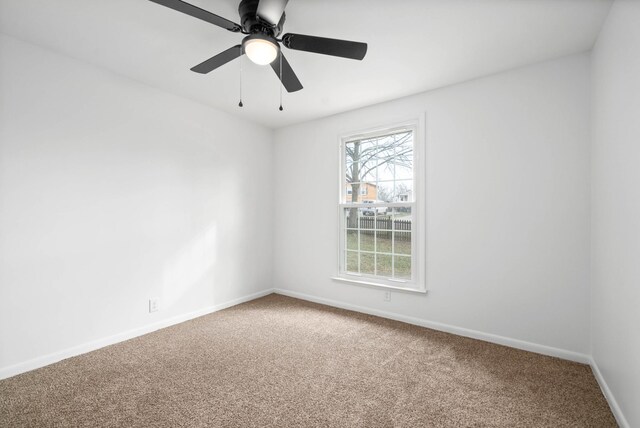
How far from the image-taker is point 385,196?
11.8 ft

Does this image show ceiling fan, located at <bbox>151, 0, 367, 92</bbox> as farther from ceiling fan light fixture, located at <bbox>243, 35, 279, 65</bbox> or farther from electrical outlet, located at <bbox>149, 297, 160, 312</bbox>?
electrical outlet, located at <bbox>149, 297, 160, 312</bbox>

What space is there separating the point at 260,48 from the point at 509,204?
2.46 meters

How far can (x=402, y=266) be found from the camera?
345cm

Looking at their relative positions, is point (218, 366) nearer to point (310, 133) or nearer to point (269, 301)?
point (269, 301)

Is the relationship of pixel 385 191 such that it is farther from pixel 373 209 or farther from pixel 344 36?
pixel 344 36

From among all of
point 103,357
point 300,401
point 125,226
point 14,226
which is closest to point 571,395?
point 300,401

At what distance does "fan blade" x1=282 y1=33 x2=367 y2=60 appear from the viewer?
1.75 m

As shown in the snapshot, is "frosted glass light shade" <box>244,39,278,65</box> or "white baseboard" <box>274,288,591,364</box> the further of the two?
"white baseboard" <box>274,288,591,364</box>

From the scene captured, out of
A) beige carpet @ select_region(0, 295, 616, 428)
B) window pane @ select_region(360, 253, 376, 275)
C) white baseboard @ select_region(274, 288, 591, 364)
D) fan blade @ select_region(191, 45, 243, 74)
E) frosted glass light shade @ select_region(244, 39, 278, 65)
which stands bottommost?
beige carpet @ select_region(0, 295, 616, 428)

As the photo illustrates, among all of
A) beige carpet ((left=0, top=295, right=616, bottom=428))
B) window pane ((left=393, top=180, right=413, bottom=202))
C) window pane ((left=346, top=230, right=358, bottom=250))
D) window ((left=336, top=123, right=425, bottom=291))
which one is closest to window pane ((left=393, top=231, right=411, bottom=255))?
window ((left=336, top=123, right=425, bottom=291))

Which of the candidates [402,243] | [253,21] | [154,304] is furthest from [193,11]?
[402,243]

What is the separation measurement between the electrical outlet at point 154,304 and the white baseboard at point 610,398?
12.2ft

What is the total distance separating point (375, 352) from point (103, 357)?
2324 millimetres

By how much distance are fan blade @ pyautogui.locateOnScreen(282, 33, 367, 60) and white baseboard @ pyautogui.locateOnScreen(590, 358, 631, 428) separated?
259 centimetres
